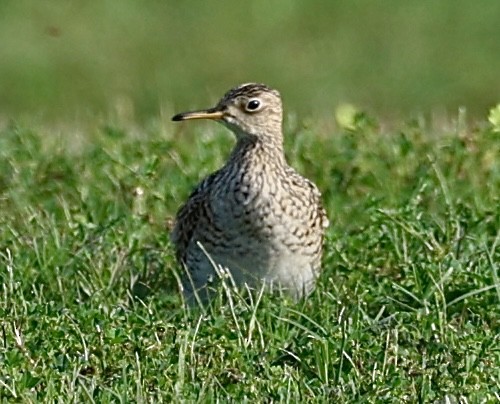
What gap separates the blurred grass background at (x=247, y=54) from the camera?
14969 millimetres

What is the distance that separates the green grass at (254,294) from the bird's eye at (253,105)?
2.28 feet

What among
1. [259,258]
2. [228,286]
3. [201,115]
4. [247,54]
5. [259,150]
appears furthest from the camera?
[247,54]

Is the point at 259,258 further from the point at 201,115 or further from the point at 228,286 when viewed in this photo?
the point at 201,115

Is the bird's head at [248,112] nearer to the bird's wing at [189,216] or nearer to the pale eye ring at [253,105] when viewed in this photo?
the pale eye ring at [253,105]

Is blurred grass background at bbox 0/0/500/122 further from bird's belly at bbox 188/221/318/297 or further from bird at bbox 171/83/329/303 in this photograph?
bird's belly at bbox 188/221/318/297

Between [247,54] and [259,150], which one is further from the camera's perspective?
[247,54]

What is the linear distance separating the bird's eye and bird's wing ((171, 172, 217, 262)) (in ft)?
1.14

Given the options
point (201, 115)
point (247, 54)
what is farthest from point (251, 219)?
point (247, 54)

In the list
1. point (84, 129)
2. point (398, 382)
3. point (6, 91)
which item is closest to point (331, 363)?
point (398, 382)

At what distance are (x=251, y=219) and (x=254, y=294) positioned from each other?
0.39 m

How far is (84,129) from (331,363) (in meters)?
5.32

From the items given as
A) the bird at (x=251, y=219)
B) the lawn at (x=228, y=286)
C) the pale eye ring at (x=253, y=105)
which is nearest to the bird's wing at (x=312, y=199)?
the bird at (x=251, y=219)

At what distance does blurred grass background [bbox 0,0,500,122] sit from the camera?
1497 centimetres

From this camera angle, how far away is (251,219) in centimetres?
784
